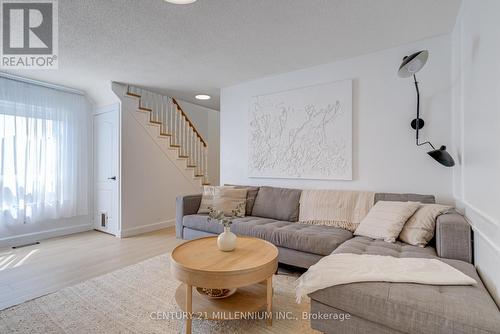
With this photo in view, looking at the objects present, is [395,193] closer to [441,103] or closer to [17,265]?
[441,103]

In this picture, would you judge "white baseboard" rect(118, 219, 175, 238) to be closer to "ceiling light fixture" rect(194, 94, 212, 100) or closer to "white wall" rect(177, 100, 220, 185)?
"white wall" rect(177, 100, 220, 185)

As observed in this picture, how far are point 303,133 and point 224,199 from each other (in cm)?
136

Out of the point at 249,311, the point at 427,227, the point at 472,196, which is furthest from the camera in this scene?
the point at 427,227

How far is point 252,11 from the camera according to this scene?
81.4 inches

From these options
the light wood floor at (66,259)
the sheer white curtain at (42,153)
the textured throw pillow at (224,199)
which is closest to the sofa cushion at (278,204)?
the textured throw pillow at (224,199)

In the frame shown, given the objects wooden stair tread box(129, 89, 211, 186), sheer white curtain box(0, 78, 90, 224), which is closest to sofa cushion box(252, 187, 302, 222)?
wooden stair tread box(129, 89, 211, 186)

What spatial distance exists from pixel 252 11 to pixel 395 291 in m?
2.17

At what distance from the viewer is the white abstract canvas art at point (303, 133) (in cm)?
303

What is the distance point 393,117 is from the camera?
108 inches

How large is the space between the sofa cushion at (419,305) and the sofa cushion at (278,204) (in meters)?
1.64

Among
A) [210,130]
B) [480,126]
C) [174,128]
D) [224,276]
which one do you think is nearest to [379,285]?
[224,276]

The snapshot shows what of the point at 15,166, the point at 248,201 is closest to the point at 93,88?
the point at 15,166

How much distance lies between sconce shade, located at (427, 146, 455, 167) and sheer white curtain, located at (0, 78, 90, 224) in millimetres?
4869

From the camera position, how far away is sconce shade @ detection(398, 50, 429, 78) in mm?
2057
